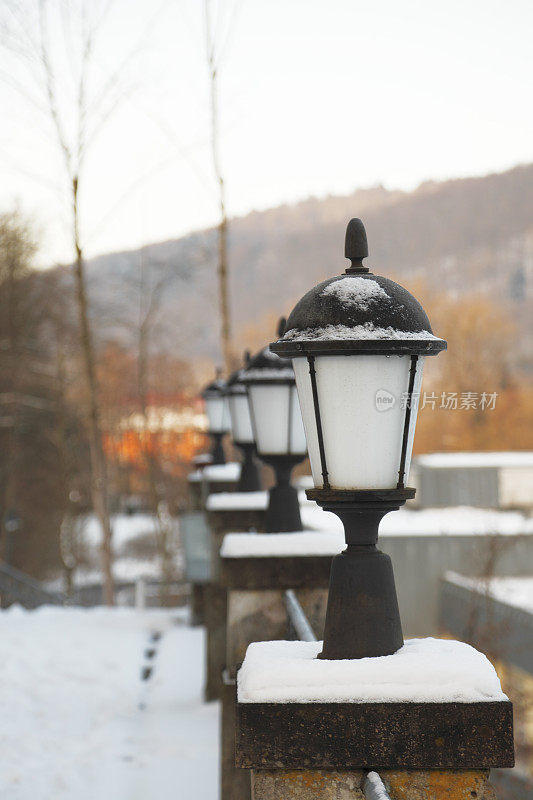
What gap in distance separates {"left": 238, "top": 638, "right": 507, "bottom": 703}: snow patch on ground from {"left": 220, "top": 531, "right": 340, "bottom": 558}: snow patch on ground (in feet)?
6.45

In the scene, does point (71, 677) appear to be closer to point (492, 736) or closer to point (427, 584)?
point (492, 736)

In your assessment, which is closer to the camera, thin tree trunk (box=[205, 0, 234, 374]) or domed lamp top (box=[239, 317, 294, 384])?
domed lamp top (box=[239, 317, 294, 384])

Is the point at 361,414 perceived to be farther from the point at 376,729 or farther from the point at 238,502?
the point at 238,502

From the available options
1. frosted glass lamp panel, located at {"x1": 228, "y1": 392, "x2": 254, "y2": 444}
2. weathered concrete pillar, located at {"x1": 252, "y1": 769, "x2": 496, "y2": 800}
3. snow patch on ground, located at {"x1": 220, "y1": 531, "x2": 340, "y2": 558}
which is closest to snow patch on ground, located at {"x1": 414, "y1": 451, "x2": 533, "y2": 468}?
frosted glass lamp panel, located at {"x1": 228, "y1": 392, "x2": 254, "y2": 444}

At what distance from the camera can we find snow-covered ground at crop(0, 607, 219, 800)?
22.3 feet

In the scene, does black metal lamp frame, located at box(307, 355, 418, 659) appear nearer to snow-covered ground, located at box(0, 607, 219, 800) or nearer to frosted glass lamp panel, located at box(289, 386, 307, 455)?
frosted glass lamp panel, located at box(289, 386, 307, 455)

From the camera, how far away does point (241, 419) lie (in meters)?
6.50

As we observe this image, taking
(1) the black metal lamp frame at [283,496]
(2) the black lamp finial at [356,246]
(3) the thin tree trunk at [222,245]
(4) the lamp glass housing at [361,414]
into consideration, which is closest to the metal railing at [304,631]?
(1) the black metal lamp frame at [283,496]

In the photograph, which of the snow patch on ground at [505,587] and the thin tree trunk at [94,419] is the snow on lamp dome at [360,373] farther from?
the snow patch on ground at [505,587]

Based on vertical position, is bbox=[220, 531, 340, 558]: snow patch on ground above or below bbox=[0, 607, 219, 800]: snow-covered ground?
above

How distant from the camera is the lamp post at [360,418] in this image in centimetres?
239

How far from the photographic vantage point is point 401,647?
247 cm

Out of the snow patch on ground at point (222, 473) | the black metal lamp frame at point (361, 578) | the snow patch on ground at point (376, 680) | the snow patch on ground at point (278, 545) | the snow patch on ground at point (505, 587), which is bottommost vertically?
the snow patch on ground at point (505, 587)

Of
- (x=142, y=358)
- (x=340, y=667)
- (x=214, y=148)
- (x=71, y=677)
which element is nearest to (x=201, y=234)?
(x=214, y=148)
